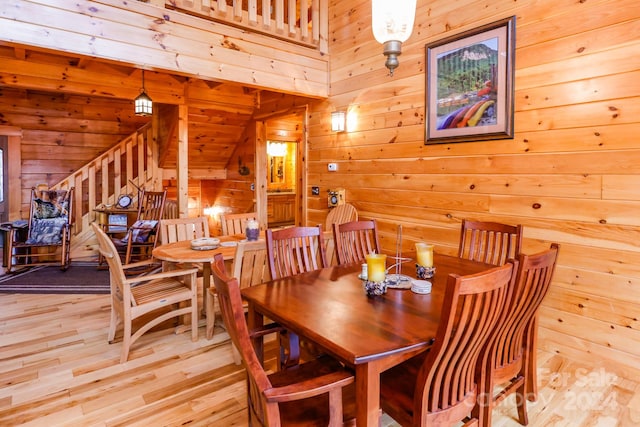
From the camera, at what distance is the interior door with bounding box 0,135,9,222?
5.78 m

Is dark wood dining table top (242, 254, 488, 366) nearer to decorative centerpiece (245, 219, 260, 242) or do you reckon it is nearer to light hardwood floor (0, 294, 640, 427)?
light hardwood floor (0, 294, 640, 427)

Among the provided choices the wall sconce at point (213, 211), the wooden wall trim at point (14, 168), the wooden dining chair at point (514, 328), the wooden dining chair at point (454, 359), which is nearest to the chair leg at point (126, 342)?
the wooden dining chair at point (454, 359)

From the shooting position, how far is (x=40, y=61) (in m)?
4.45

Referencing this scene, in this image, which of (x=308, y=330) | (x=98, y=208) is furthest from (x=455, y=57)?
(x=98, y=208)

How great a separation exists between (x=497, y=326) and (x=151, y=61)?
3.18 m

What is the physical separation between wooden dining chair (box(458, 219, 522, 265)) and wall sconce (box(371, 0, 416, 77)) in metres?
1.24

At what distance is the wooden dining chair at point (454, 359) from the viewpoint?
117 centimetres

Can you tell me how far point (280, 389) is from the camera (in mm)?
1113

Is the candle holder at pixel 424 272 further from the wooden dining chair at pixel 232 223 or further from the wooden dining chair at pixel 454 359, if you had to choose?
the wooden dining chair at pixel 232 223

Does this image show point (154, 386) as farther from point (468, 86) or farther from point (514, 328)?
point (468, 86)

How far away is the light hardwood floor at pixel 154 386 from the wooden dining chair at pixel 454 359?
70 centimetres

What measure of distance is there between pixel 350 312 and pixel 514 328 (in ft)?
2.35

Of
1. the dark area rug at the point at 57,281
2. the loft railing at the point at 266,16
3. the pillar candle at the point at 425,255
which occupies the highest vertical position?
the loft railing at the point at 266,16

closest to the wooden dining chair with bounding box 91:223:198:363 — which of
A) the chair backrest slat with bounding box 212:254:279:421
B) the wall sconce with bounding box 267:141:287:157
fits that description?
the chair backrest slat with bounding box 212:254:279:421
